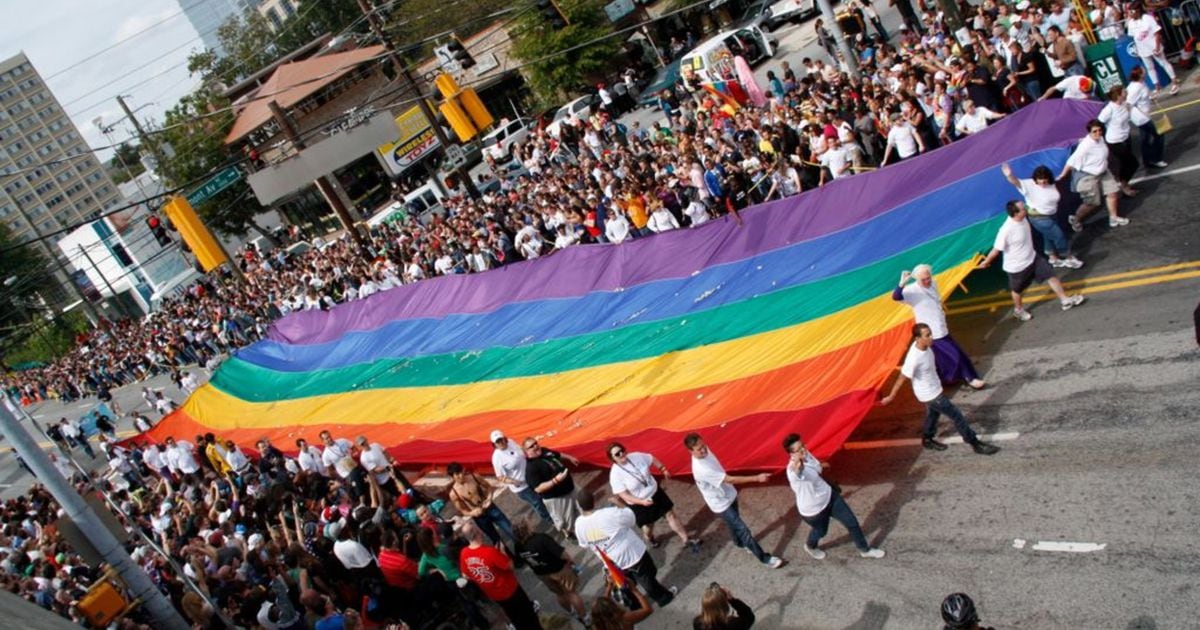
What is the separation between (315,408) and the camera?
2119 cm

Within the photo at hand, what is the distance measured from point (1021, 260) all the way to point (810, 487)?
459 cm

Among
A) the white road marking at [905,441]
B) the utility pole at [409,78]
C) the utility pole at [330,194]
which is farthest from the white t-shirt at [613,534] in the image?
the utility pole at [330,194]

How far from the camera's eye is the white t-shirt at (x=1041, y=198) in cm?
1146

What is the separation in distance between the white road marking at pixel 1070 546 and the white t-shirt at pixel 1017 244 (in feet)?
14.5

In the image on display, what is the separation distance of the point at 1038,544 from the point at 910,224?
6636mm

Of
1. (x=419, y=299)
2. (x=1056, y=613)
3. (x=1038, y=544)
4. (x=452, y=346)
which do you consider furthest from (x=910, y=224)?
(x=419, y=299)

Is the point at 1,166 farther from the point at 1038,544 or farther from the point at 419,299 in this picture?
the point at 1038,544

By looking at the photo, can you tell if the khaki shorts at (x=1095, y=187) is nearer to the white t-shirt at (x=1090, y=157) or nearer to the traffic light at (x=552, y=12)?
the white t-shirt at (x=1090, y=157)

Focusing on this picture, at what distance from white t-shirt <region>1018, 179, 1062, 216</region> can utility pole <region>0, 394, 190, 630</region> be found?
11325 millimetres

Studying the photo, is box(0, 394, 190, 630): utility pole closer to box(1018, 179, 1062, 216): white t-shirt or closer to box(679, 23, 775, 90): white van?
box(1018, 179, 1062, 216): white t-shirt

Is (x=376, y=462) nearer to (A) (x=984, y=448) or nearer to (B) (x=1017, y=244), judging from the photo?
(A) (x=984, y=448)

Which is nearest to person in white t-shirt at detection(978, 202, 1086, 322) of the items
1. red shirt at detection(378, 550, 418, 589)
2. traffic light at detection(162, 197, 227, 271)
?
red shirt at detection(378, 550, 418, 589)

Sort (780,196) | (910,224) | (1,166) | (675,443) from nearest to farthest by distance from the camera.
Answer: (675,443) < (910,224) < (780,196) < (1,166)

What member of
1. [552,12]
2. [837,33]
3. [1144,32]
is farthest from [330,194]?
[1144,32]
